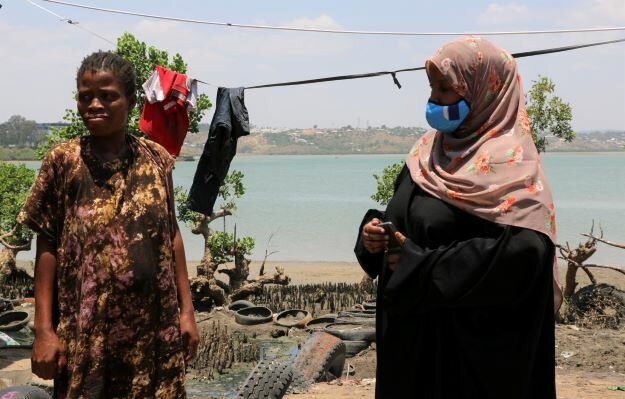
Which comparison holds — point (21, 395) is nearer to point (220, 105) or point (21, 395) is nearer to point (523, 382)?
point (523, 382)

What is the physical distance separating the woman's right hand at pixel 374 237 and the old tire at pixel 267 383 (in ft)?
10.0

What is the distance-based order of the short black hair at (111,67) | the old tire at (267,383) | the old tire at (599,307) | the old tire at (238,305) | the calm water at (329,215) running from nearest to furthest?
the short black hair at (111,67)
the old tire at (267,383)
the old tire at (599,307)
the old tire at (238,305)
the calm water at (329,215)

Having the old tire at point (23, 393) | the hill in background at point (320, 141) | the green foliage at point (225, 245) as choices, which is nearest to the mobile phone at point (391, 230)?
the old tire at point (23, 393)

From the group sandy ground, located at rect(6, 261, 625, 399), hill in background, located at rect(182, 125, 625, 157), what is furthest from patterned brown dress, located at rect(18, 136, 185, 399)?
hill in background, located at rect(182, 125, 625, 157)

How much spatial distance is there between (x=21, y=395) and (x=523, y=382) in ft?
9.17

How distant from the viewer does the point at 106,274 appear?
2334mm

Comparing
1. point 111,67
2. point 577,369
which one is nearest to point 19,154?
point 577,369

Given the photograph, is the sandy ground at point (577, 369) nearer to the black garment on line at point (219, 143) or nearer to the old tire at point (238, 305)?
the old tire at point (238, 305)

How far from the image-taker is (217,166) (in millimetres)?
6988

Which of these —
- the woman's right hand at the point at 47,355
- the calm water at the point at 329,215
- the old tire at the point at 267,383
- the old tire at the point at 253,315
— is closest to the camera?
the woman's right hand at the point at 47,355

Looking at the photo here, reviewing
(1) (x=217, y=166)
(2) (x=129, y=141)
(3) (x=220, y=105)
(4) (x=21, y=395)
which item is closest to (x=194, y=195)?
(1) (x=217, y=166)

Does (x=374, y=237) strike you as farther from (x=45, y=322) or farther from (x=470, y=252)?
(x=45, y=322)

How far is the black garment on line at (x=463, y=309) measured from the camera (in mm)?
2328

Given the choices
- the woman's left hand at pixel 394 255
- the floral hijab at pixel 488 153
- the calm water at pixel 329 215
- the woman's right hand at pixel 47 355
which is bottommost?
the calm water at pixel 329 215
